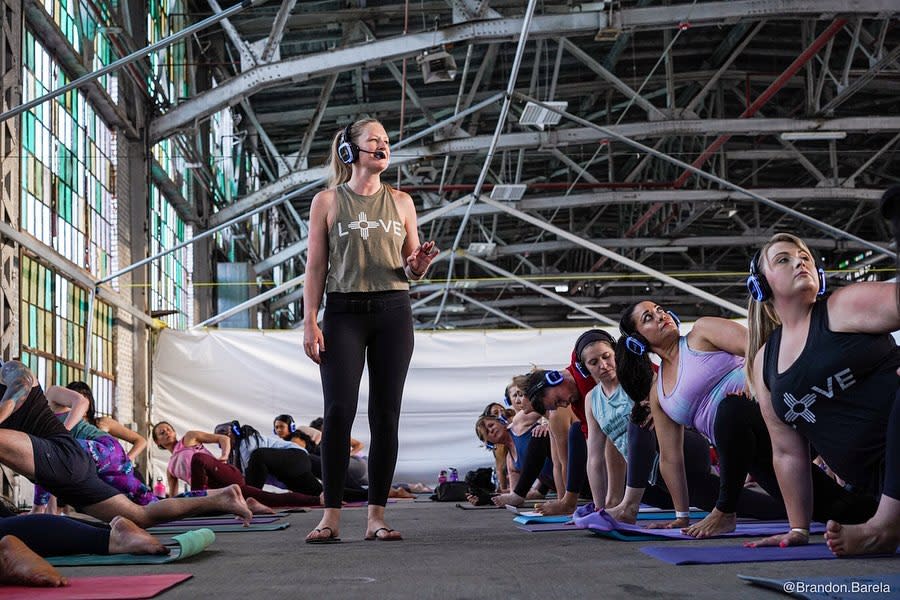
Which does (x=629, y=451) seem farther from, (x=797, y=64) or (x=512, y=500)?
(x=797, y=64)

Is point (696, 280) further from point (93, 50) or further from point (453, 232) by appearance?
point (93, 50)

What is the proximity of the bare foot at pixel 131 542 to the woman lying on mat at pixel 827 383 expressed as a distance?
146 cm

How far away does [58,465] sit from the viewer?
10.4ft

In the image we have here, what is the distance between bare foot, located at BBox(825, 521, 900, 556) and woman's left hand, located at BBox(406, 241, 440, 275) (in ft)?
4.77

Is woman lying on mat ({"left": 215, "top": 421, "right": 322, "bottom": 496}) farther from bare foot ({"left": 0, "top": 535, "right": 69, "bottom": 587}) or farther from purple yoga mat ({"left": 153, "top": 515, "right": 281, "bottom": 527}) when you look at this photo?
bare foot ({"left": 0, "top": 535, "right": 69, "bottom": 587})

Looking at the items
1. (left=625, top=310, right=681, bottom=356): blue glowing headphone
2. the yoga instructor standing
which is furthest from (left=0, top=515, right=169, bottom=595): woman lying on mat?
(left=625, top=310, right=681, bottom=356): blue glowing headphone

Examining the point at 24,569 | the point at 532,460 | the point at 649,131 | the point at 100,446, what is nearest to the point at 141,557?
the point at 24,569

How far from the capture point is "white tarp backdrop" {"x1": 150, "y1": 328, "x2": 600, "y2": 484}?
36.4 ft

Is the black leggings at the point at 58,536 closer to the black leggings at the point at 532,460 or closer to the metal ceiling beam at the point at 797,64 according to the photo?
the black leggings at the point at 532,460

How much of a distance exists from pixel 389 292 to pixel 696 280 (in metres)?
20.8

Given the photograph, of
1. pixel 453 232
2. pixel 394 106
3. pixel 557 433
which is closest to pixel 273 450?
pixel 557 433

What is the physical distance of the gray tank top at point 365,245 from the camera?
3438mm

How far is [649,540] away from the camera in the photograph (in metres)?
2.99

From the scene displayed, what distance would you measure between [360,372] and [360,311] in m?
0.19
